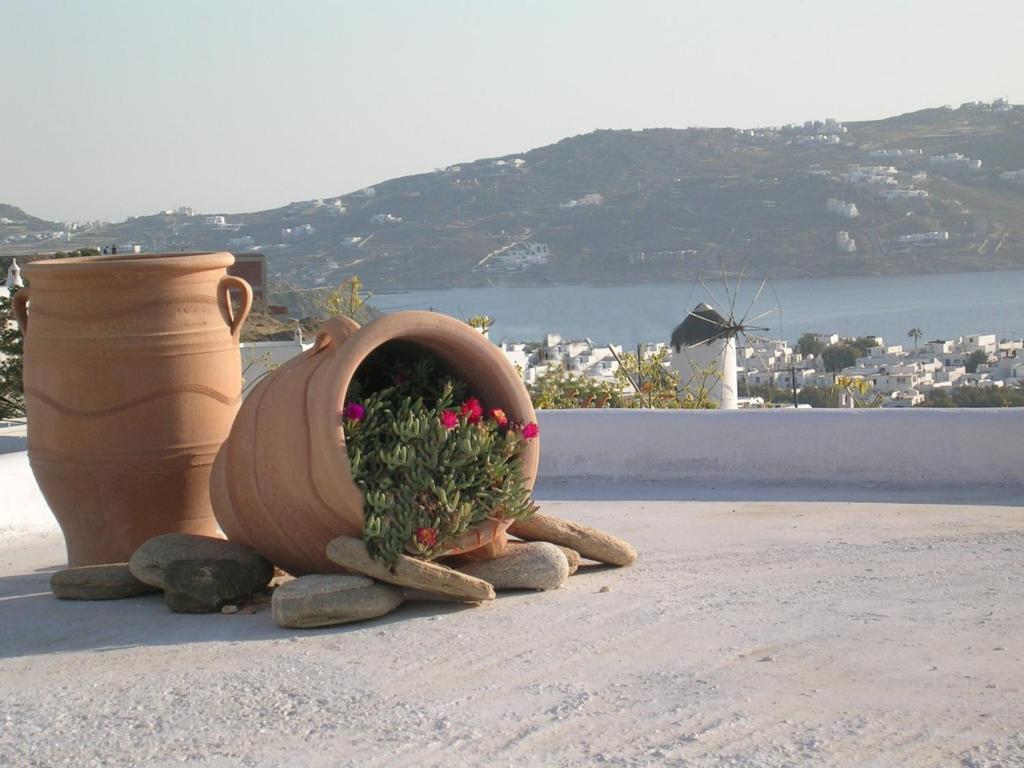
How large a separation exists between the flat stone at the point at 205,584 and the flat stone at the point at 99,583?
0.29 meters

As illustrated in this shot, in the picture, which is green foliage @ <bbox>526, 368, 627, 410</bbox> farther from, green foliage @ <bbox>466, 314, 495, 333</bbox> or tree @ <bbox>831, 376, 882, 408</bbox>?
tree @ <bbox>831, 376, 882, 408</bbox>

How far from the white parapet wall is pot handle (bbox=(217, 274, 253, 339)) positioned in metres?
2.62

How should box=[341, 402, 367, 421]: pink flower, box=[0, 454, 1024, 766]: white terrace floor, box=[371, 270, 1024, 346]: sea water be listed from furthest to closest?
box=[371, 270, 1024, 346]: sea water, box=[341, 402, 367, 421]: pink flower, box=[0, 454, 1024, 766]: white terrace floor

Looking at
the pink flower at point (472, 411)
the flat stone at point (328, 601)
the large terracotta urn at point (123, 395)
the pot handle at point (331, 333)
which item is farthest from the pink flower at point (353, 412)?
the large terracotta urn at point (123, 395)

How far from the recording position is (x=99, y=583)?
5.23 metres

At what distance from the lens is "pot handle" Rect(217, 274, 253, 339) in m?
5.73

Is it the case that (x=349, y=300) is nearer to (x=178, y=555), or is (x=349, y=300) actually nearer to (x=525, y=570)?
(x=178, y=555)

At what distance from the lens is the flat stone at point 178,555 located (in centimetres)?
507

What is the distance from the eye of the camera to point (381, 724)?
362cm

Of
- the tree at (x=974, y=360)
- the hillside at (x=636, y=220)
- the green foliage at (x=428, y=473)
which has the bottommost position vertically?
the tree at (x=974, y=360)

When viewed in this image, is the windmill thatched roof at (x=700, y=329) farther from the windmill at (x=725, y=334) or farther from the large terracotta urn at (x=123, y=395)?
the large terracotta urn at (x=123, y=395)

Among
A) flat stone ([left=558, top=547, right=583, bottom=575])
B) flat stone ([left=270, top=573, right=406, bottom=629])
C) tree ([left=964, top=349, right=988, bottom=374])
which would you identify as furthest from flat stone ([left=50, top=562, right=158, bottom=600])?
tree ([left=964, top=349, right=988, bottom=374])

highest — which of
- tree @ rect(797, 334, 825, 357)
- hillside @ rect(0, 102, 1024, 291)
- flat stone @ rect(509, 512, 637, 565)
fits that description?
hillside @ rect(0, 102, 1024, 291)

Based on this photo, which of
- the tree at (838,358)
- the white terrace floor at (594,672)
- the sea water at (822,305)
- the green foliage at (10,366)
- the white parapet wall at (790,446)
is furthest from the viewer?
the sea water at (822,305)
